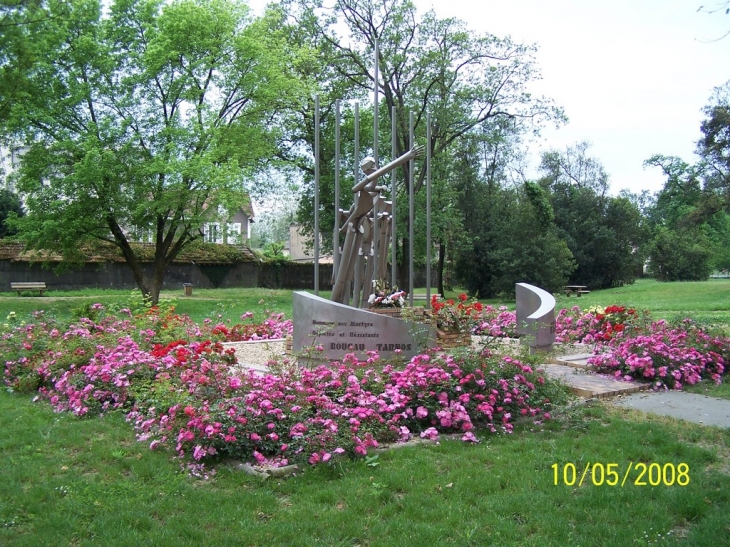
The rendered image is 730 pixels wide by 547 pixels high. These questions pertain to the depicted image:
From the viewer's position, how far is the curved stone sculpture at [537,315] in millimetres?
8570

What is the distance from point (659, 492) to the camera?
3.93m

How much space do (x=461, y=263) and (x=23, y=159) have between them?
767 inches

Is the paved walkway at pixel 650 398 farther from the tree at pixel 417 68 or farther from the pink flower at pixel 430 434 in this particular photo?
the tree at pixel 417 68

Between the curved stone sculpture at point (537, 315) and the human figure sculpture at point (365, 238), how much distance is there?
2.23 m

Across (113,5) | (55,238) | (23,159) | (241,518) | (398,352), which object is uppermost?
(113,5)

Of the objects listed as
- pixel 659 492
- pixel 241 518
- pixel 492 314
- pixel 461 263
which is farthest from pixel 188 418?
pixel 461 263

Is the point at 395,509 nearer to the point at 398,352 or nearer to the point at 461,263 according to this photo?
the point at 398,352

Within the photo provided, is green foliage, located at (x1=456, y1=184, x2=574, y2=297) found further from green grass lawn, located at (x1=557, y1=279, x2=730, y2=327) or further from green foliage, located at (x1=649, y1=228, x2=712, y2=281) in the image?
green foliage, located at (x1=649, y1=228, x2=712, y2=281)
